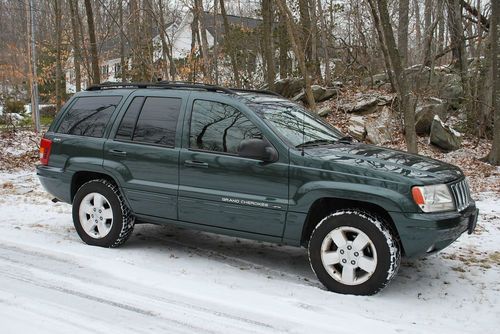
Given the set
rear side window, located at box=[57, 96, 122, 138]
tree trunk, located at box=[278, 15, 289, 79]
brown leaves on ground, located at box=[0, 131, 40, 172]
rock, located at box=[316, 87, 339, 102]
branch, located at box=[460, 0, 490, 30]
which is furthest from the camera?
tree trunk, located at box=[278, 15, 289, 79]

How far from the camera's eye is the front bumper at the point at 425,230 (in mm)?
4246

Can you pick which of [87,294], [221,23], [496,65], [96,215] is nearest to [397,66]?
[496,65]

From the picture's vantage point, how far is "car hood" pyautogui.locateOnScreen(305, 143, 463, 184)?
14.4ft

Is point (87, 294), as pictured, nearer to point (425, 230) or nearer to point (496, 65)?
point (425, 230)

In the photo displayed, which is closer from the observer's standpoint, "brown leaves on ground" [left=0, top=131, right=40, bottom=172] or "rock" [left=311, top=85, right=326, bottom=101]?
"brown leaves on ground" [left=0, top=131, right=40, bottom=172]

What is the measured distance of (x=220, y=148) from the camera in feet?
16.8

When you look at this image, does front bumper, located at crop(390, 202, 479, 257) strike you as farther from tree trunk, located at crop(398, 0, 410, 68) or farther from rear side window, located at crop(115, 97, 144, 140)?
tree trunk, located at crop(398, 0, 410, 68)

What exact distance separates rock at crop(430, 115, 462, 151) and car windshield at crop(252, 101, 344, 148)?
9110mm

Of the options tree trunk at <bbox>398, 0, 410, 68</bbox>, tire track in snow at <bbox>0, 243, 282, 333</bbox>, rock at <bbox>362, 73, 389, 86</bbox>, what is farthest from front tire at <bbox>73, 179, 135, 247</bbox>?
rock at <bbox>362, 73, 389, 86</bbox>

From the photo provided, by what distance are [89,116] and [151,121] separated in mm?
973

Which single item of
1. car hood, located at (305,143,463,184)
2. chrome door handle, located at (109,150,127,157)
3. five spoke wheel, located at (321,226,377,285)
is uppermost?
chrome door handle, located at (109,150,127,157)

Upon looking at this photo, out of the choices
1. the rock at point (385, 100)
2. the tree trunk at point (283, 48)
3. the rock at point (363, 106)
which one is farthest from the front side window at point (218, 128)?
the tree trunk at point (283, 48)

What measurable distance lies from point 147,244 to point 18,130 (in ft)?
39.7

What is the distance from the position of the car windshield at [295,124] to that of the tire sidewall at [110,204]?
6.38 feet
